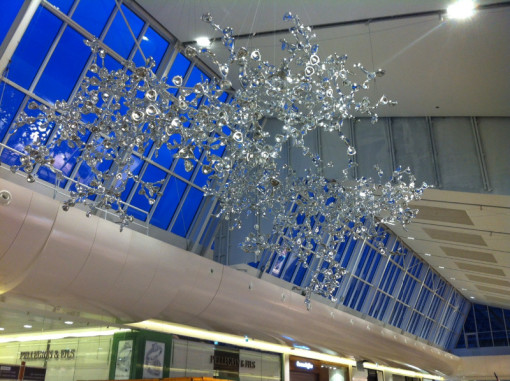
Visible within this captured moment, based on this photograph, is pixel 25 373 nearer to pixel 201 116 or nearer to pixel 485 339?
pixel 201 116

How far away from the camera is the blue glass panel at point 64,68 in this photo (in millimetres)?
9883

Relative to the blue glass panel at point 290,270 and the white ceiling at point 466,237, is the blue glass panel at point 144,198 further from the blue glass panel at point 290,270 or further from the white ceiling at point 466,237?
the white ceiling at point 466,237

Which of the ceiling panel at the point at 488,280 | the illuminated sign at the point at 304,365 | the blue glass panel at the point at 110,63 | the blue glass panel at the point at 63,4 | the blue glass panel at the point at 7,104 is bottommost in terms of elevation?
the illuminated sign at the point at 304,365

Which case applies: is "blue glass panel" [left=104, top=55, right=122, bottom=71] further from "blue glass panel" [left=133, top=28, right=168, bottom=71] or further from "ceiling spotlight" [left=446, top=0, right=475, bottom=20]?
"ceiling spotlight" [left=446, top=0, right=475, bottom=20]

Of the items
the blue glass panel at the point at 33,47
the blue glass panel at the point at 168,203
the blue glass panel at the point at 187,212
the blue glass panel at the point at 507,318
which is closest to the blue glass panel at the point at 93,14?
the blue glass panel at the point at 33,47

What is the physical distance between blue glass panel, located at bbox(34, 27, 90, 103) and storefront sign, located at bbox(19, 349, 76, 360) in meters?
5.60

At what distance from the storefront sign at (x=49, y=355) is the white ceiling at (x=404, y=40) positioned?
786 centimetres

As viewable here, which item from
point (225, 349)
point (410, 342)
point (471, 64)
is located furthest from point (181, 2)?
point (410, 342)

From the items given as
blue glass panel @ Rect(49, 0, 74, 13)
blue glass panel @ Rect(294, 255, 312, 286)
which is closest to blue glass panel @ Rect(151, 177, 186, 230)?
blue glass panel @ Rect(49, 0, 74, 13)

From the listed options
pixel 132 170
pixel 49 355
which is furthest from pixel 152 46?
pixel 49 355

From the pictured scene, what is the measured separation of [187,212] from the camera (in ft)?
47.9

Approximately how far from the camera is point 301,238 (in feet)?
19.6

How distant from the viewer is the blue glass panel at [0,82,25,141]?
938 cm

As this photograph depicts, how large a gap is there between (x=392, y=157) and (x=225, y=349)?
8378mm
